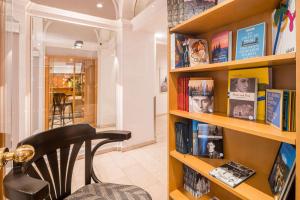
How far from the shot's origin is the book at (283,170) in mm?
772

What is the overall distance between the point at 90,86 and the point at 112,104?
540 mm

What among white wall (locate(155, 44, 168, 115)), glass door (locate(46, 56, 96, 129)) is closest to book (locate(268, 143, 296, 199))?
glass door (locate(46, 56, 96, 129))

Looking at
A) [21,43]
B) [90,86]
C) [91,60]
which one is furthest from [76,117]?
[21,43]

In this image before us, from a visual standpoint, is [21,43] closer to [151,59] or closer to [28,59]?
[28,59]

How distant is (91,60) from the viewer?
3.39 metres

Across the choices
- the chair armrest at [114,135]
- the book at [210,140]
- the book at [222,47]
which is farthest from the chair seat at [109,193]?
the book at [222,47]

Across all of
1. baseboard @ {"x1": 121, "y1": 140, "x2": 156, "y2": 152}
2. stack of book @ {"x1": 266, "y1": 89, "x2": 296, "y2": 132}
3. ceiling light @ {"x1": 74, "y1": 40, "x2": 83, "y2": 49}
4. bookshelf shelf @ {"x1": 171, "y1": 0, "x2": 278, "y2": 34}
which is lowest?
baseboard @ {"x1": 121, "y1": 140, "x2": 156, "y2": 152}

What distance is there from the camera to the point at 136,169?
258 cm

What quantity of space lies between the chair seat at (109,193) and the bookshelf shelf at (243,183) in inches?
15.3

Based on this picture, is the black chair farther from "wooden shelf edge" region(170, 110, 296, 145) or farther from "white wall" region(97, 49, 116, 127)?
"white wall" region(97, 49, 116, 127)

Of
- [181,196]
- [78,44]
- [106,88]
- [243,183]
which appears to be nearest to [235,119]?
[243,183]

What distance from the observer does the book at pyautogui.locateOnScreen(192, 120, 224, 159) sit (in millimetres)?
1317

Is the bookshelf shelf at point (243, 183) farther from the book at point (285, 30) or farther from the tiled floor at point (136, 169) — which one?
the tiled floor at point (136, 169)

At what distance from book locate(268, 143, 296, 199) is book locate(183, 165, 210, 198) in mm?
506
